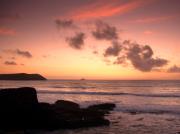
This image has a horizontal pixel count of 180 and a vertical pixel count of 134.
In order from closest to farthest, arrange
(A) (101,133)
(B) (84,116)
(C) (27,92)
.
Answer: (A) (101,133) < (C) (27,92) < (B) (84,116)

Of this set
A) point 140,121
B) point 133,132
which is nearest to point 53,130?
point 133,132

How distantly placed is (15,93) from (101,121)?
921 centimetres

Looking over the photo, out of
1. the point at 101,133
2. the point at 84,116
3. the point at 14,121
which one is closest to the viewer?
the point at 101,133

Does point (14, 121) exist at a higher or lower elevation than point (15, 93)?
lower

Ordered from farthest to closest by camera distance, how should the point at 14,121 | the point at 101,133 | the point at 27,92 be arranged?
the point at 27,92 → the point at 14,121 → the point at 101,133

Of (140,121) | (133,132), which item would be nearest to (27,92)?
(133,132)

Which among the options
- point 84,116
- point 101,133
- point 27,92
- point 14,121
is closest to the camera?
point 101,133

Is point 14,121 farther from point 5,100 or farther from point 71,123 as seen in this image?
point 71,123

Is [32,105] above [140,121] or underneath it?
above

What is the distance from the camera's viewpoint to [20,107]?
85.2ft

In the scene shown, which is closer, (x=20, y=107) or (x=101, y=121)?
(x=20, y=107)

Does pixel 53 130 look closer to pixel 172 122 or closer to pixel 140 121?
pixel 140 121

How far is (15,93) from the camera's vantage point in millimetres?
26562

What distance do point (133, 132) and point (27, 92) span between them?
36.5 ft
